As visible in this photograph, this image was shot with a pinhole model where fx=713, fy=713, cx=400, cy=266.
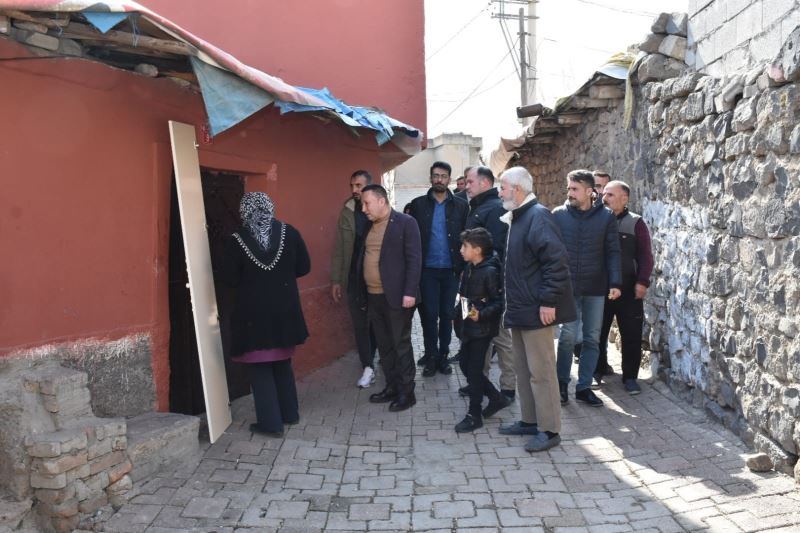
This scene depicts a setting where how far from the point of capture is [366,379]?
21.0ft

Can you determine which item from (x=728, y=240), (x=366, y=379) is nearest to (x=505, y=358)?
(x=366, y=379)

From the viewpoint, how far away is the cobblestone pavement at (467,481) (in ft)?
12.3

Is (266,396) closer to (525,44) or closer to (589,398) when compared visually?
(589,398)

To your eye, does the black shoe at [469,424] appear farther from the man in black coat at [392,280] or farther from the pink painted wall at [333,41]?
the pink painted wall at [333,41]

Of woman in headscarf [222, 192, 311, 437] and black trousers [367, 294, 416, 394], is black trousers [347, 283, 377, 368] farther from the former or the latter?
woman in headscarf [222, 192, 311, 437]

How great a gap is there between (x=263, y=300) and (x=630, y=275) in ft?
9.79

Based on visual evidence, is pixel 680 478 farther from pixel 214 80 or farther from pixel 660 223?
pixel 214 80

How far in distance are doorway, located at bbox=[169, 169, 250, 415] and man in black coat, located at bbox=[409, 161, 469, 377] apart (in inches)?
67.7

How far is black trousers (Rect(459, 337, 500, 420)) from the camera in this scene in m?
5.05

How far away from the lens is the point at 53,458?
356cm

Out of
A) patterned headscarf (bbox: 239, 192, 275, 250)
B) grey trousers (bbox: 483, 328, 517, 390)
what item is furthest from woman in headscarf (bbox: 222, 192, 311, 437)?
grey trousers (bbox: 483, 328, 517, 390)

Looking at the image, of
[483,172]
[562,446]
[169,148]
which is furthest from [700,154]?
[169,148]

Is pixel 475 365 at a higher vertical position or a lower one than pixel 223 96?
lower

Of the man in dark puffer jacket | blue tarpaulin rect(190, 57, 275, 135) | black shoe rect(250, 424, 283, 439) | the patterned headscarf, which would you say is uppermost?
blue tarpaulin rect(190, 57, 275, 135)
